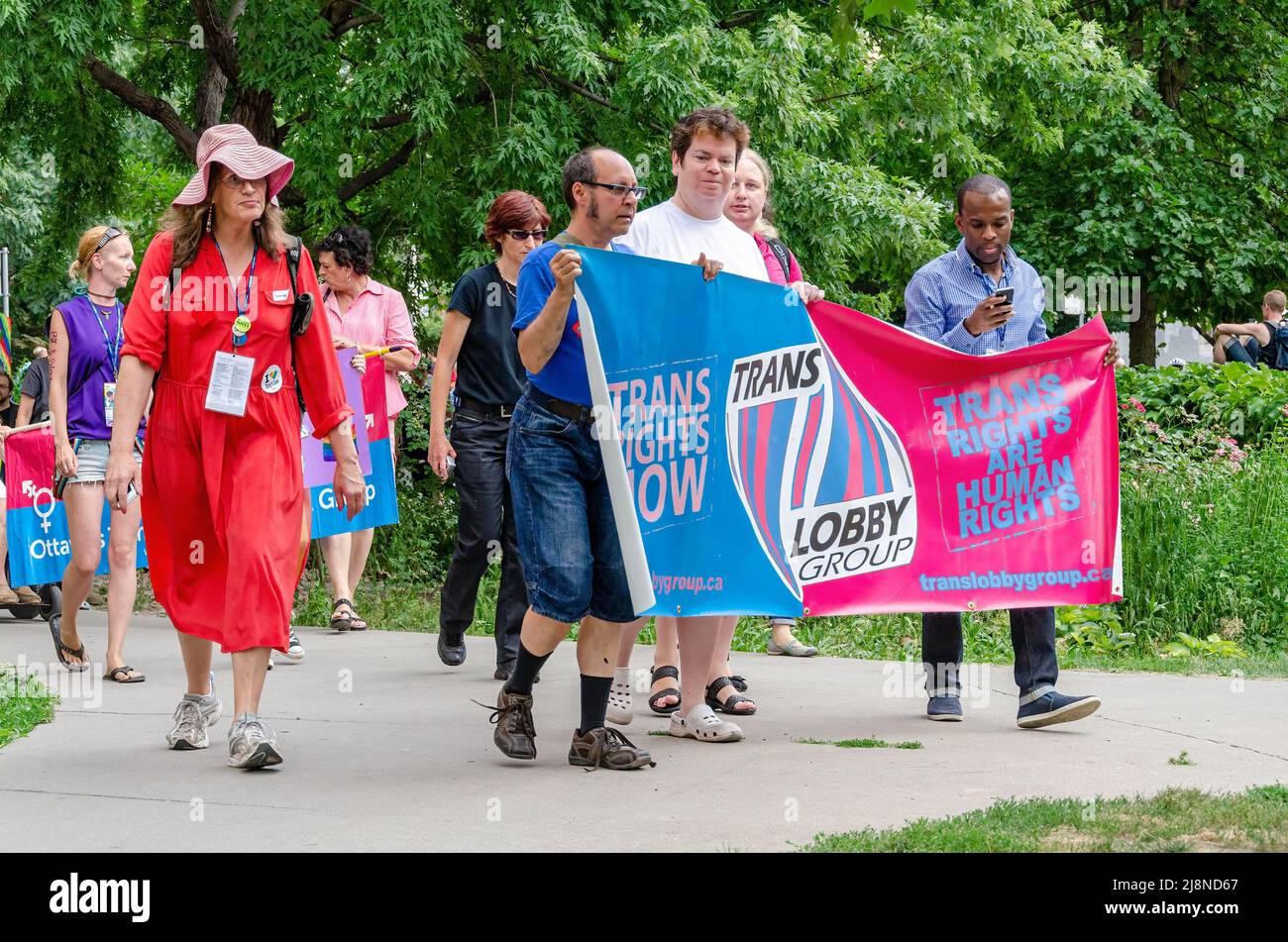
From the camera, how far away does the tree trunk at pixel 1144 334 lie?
25.5 metres

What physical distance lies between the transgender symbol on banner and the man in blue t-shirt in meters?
0.73

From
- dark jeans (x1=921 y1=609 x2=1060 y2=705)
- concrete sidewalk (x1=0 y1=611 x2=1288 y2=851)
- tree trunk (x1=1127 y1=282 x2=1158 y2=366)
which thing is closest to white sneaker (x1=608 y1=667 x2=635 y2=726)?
concrete sidewalk (x1=0 y1=611 x2=1288 y2=851)

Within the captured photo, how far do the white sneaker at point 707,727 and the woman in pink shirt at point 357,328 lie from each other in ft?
14.8

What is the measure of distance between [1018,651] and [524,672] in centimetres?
224

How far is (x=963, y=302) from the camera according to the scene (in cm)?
716

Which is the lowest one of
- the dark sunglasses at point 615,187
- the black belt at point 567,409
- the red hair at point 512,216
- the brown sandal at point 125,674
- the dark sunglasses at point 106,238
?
the brown sandal at point 125,674

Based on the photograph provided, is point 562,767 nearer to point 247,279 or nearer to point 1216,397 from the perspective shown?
point 247,279

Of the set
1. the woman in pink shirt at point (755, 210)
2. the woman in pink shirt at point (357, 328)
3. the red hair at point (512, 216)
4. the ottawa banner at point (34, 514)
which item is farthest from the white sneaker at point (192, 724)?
the ottawa banner at point (34, 514)

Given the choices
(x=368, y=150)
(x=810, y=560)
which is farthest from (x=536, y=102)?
(x=810, y=560)

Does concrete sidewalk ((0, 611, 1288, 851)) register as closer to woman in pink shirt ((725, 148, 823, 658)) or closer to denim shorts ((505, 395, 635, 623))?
denim shorts ((505, 395, 635, 623))

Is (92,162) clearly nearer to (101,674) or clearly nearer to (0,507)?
(0,507)

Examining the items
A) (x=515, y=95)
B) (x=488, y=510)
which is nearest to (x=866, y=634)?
(x=488, y=510)

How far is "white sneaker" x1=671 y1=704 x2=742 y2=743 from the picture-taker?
6.55m

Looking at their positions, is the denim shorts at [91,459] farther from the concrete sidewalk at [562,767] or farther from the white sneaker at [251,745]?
the white sneaker at [251,745]
